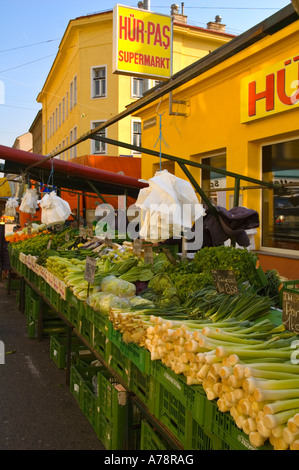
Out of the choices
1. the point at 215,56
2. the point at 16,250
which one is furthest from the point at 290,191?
the point at 16,250

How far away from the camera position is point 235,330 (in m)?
2.40

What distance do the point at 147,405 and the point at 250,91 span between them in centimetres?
644

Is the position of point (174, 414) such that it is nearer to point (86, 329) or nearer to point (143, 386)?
point (143, 386)

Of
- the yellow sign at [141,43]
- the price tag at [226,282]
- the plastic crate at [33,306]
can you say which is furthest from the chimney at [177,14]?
the price tag at [226,282]

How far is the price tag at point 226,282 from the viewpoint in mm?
2979

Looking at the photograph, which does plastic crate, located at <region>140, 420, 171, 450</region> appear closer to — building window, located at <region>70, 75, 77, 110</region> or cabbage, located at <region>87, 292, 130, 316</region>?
cabbage, located at <region>87, 292, 130, 316</region>

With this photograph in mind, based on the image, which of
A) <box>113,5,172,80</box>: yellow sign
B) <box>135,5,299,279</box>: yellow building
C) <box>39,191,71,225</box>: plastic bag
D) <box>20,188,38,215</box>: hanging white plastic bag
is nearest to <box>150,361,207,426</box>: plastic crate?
<box>113,5,172,80</box>: yellow sign

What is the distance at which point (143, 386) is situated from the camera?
108 inches

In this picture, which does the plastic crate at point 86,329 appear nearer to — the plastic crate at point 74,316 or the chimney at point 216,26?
the plastic crate at point 74,316

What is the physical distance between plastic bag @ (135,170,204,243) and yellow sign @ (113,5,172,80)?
222cm

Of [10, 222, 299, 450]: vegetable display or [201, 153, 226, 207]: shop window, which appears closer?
[10, 222, 299, 450]: vegetable display

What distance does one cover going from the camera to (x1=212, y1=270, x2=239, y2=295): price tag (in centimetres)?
298

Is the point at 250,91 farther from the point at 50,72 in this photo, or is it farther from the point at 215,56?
the point at 50,72

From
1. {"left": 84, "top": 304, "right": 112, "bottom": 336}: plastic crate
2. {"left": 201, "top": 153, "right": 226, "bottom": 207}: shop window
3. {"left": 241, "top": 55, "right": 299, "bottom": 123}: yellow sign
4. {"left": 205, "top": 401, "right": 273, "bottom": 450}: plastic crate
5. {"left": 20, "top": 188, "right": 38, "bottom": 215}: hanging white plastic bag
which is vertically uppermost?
{"left": 241, "top": 55, "right": 299, "bottom": 123}: yellow sign
